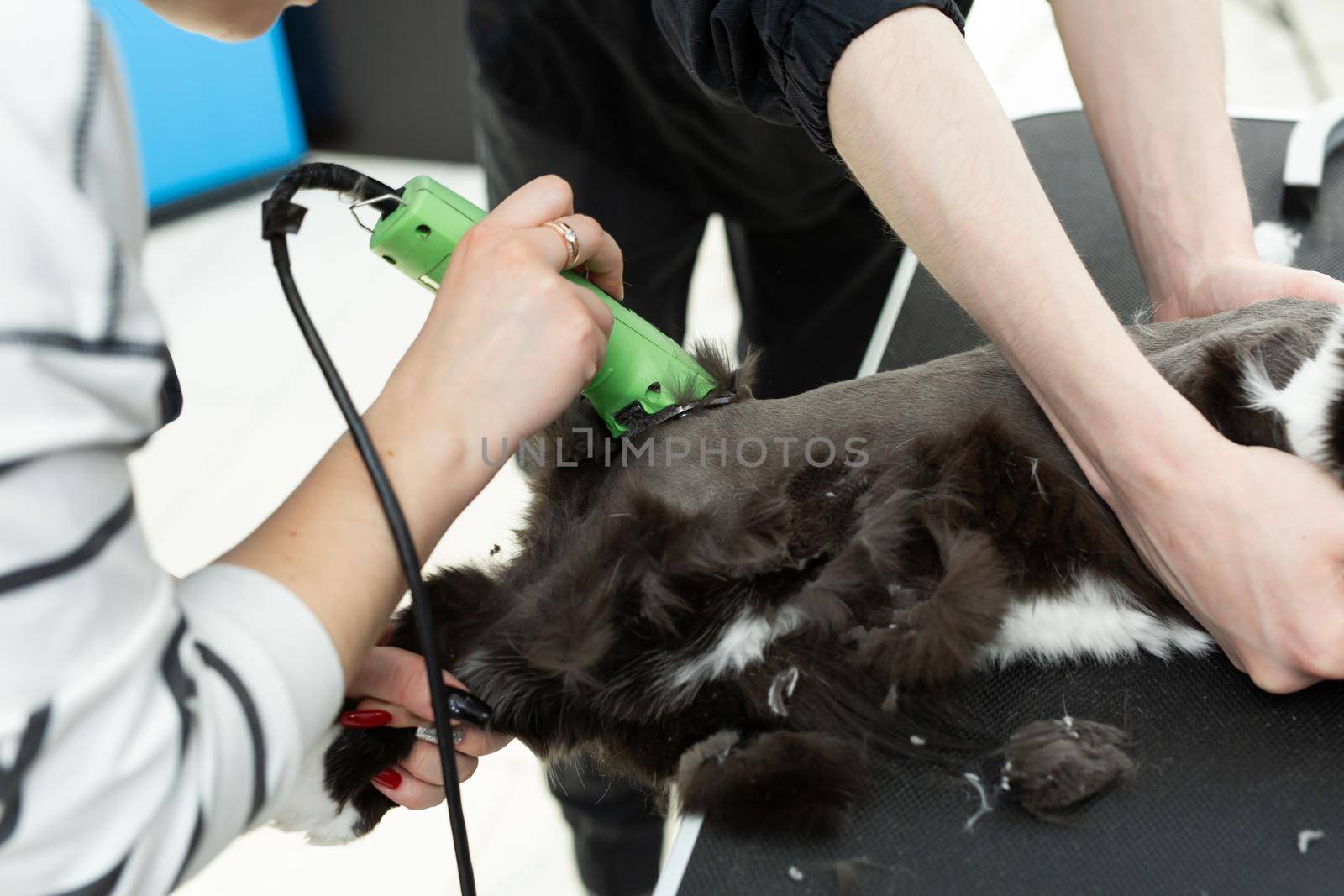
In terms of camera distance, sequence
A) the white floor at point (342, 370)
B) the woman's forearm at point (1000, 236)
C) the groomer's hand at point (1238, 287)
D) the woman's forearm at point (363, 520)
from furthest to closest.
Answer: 1. the white floor at point (342, 370)
2. the groomer's hand at point (1238, 287)
3. the woman's forearm at point (1000, 236)
4. the woman's forearm at point (363, 520)

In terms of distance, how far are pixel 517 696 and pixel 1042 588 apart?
1.13 ft

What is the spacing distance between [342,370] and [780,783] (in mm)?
1727

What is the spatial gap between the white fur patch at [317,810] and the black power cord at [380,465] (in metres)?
0.08

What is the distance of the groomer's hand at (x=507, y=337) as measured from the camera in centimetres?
58

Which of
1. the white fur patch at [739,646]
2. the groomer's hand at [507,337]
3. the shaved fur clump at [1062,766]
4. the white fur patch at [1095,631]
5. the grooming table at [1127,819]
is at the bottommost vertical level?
the grooming table at [1127,819]

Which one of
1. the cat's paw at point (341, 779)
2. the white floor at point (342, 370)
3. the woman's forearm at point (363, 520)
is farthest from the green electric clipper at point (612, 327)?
the white floor at point (342, 370)

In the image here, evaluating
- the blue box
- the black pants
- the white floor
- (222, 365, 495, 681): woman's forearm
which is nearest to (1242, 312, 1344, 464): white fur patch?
(222, 365, 495, 681): woman's forearm

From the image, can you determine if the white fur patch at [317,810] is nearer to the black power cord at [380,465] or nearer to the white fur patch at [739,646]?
the black power cord at [380,465]

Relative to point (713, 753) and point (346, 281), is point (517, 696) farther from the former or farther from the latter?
point (346, 281)

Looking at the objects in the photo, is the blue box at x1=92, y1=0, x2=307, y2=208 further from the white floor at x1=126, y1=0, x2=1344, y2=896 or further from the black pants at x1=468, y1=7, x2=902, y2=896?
the black pants at x1=468, y1=7, x2=902, y2=896

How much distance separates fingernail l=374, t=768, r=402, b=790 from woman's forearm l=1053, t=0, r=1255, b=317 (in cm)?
74

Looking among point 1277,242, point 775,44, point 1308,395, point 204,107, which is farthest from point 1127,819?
point 204,107

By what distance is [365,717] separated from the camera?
0.65 m

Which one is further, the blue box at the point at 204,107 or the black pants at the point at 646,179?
the blue box at the point at 204,107
